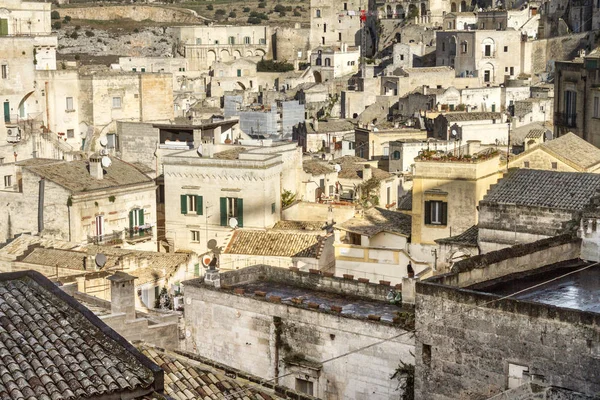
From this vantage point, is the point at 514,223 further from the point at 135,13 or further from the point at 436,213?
the point at 135,13

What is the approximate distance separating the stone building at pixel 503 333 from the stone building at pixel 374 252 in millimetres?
10244

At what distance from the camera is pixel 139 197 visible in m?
33.5

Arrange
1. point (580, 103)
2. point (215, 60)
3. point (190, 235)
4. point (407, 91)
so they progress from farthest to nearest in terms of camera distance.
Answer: point (215, 60)
point (407, 91)
point (580, 103)
point (190, 235)

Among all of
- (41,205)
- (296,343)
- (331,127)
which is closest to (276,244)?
(41,205)

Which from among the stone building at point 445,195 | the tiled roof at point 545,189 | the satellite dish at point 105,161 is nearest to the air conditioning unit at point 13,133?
the satellite dish at point 105,161

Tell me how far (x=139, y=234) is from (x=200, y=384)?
62.5 feet

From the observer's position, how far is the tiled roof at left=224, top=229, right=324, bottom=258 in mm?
28906

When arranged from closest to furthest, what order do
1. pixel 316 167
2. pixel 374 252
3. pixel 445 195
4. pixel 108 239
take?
pixel 445 195, pixel 374 252, pixel 108 239, pixel 316 167

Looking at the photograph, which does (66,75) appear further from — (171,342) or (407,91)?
(171,342)

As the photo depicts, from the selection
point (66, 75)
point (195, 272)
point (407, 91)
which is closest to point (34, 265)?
point (195, 272)

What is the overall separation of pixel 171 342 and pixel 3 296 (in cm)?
772

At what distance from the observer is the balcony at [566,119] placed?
37.2 meters

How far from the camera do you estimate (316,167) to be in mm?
38812

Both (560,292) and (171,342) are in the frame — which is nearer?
(560,292)
